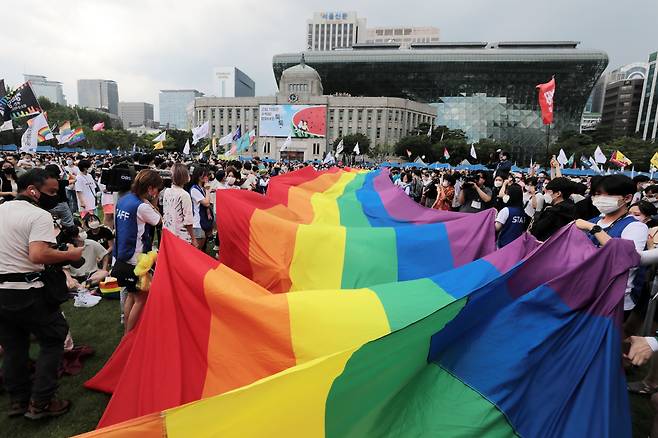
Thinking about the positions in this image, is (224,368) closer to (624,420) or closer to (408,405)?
(408,405)

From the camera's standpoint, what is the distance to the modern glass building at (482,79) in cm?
8600

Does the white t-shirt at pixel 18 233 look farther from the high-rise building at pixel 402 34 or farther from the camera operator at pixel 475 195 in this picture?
the high-rise building at pixel 402 34

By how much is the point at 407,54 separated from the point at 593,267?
99.8 meters

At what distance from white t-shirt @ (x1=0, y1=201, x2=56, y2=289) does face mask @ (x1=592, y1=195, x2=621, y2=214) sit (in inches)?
185

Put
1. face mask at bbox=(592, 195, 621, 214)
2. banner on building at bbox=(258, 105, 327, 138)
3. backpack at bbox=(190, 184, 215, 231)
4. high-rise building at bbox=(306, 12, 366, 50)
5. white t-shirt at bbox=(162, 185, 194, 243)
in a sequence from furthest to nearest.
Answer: high-rise building at bbox=(306, 12, 366, 50)
banner on building at bbox=(258, 105, 327, 138)
backpack at bbox=(190, 184, 215, 231)
white t-shirt at bbox=(162, 185, 194, 243)
face mask at bbox=(592, 195, 621, 214)

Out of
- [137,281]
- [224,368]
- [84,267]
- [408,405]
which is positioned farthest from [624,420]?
[84,267]

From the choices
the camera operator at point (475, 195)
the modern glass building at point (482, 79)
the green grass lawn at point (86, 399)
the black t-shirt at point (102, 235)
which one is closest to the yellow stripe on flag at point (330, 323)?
the green grass lawn at point (86, 399)

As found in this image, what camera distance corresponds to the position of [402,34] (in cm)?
13862

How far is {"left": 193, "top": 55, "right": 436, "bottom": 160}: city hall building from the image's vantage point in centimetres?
7994

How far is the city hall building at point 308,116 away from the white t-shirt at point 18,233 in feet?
247

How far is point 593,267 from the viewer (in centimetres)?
237

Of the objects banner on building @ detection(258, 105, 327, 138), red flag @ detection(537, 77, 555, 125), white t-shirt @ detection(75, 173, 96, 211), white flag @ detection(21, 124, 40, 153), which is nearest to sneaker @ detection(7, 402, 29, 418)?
white t-shirt @ detection(75, 173, 96, 211)

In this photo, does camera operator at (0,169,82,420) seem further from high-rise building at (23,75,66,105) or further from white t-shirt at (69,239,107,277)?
high-rise building at (23,75,66,105)

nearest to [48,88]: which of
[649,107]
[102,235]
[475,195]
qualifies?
[102,235]
